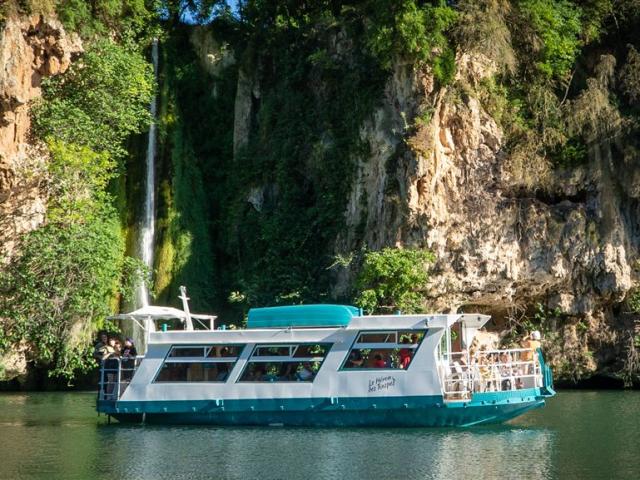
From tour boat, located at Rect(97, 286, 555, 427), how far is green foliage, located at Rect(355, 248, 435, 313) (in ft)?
21.2

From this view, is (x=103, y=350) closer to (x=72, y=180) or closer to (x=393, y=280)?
(x=72, y=180)

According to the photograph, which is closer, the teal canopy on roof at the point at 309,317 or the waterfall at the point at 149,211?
the teal canopy on roof at the point at 309,317


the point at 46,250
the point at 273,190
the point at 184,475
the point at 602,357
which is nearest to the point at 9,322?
the point at 46,250

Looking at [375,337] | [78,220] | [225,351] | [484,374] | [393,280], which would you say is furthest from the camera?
[78,220]

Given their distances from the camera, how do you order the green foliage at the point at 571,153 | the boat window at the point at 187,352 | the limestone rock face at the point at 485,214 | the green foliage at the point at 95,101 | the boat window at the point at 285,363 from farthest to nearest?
the green foliage at the point at 95,101 → the green foliage at the point at 571,153 → the limestone rock face at the point at 485,214 → the boat window at the point at 187,352 → the boat window at the point at 285,363

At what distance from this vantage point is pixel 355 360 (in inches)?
906

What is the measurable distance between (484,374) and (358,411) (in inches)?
112

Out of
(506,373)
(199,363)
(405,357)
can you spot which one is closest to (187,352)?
(199,363)

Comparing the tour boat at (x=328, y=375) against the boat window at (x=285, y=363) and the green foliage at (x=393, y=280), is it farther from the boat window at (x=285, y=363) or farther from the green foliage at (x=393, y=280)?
the green foliage at (x=393, y=280)

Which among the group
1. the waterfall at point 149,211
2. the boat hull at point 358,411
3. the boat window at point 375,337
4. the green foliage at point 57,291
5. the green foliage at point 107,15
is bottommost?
the boat hull at point 358,411

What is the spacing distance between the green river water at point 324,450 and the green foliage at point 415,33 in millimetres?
11561

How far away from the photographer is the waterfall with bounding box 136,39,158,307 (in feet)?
116

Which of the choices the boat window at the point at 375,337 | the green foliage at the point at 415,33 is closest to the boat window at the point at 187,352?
the boat window at the point at 375,337

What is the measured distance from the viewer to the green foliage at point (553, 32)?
110 feet
